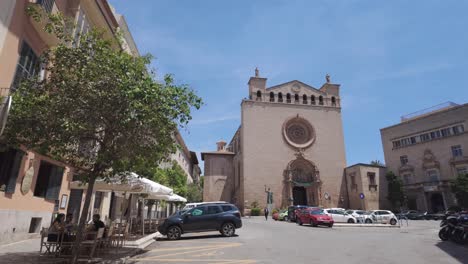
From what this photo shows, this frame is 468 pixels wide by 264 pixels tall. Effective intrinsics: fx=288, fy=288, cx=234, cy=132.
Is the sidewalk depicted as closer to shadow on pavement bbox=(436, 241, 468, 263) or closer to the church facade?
shadow on pavement bbox=(436, 241, 468, 263)

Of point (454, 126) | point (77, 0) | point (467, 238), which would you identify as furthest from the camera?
point (454, 126)

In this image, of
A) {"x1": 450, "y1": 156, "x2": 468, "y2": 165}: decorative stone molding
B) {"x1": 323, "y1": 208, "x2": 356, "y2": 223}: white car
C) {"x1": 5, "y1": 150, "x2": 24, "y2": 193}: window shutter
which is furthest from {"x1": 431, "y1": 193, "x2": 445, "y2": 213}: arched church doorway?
{"x1": 5, "y1": 150, "x2": 24, "y2": 193}: window shutter

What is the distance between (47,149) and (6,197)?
162 inches

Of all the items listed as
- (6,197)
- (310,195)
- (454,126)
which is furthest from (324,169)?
(6,197)

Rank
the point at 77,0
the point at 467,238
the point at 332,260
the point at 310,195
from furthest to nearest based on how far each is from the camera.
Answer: the point at 310,195, the point at 77,0, the point at 467,238, the point at 332,260

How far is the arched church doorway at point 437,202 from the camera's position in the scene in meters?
38.8

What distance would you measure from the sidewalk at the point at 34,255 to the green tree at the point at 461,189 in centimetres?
3836

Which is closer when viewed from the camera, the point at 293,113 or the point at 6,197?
the point at 6,197

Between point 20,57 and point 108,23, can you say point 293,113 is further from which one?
point 20,57

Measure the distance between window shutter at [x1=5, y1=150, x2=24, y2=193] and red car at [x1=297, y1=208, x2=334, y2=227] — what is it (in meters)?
18.6

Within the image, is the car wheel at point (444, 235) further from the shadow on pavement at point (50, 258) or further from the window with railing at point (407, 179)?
the window with railing at point (407, 179)

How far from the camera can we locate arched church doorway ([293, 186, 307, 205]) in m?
44.8

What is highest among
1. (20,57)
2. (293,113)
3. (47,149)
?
(293,113)

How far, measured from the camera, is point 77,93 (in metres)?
7.45
